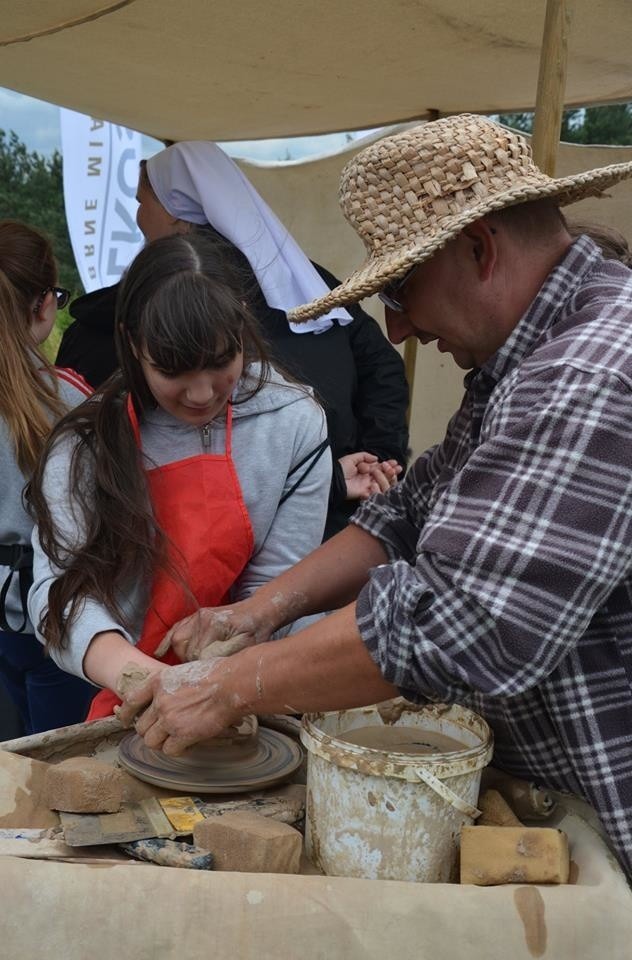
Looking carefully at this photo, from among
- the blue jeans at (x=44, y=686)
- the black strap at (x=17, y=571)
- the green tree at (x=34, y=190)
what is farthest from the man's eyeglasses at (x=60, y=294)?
the green tree at (x=34, y=190)

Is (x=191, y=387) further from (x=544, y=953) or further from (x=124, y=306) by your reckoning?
(x=544, y=953)

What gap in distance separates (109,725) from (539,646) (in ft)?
3.37

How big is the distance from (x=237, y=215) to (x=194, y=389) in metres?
1.23

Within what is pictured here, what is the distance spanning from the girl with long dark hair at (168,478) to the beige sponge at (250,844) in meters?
0.55

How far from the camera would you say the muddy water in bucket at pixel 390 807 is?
146cm

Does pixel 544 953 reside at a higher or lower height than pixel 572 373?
lower

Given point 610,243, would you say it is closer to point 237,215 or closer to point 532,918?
point 237,215

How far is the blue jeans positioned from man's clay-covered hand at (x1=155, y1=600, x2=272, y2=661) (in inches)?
35.3

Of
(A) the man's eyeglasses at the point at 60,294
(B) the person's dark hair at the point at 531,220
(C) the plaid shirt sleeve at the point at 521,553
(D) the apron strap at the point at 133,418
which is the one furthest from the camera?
(A) the man's eyeglasses at the point at 60,294

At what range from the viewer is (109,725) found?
1989 millimetres

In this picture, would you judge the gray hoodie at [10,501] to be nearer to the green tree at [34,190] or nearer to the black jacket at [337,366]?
the black jacket at [337,366]

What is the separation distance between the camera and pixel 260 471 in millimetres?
Result: 2303

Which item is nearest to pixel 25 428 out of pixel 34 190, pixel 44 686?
pixel 44 686

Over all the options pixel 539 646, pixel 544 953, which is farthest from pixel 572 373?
pixel 544 953
